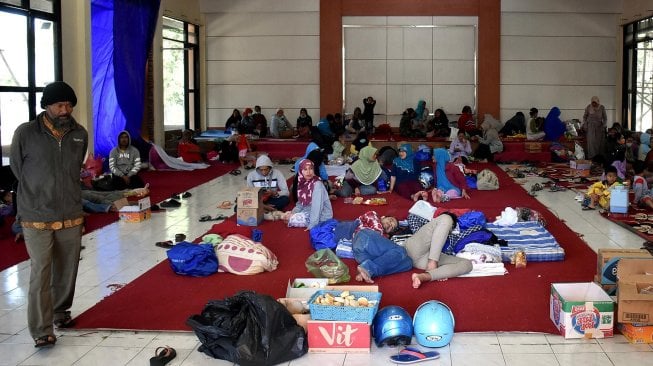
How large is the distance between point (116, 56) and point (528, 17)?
11.5 m

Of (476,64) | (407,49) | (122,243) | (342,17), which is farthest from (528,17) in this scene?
(122,243)

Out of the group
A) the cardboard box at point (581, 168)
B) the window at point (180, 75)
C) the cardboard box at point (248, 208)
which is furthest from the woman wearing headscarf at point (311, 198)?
the window at point (180, 75)

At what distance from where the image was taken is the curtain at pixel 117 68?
47.3 feet

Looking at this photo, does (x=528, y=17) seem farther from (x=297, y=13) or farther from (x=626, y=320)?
(x=626, y=320)

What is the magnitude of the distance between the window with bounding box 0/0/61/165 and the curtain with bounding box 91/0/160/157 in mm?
1282

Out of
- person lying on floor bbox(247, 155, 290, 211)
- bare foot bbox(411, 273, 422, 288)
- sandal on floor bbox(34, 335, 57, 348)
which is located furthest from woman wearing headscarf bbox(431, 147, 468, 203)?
sandal on floor bbox(34, 335, 57, 348)

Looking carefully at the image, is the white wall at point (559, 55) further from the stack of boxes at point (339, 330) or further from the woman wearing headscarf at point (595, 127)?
the stack of boxes at point (339, 330)

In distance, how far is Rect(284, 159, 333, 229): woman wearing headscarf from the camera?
8.78 m

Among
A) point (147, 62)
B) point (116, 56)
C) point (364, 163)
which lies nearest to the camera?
point (364, 163)

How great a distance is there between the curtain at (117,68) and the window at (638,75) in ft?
39.7

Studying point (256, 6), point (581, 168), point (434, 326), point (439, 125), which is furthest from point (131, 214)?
point (256, 6)

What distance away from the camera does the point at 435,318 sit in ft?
16.6

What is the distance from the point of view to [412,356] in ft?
16.1

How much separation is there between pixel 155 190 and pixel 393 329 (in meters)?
8.36
